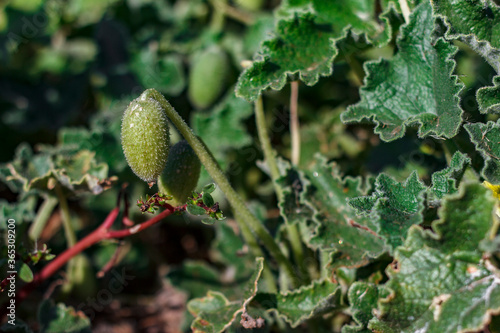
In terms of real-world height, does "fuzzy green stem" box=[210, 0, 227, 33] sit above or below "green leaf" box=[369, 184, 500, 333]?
Result: above

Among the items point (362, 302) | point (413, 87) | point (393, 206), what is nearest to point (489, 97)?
point (413, 87)

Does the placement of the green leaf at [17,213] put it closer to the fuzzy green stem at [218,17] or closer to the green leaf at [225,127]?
the green leaf at [225,127]

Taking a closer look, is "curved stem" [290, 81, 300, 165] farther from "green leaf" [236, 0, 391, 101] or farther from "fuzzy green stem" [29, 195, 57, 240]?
"fuzzy green stem" [29, 195, 57, 240]

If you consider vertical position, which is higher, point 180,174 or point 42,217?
point 180,174

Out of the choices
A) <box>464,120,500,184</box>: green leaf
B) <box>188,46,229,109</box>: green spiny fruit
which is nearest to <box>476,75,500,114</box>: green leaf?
<box>464,120,500,184</box>: green leaf

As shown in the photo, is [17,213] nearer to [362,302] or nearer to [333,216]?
[333,216]

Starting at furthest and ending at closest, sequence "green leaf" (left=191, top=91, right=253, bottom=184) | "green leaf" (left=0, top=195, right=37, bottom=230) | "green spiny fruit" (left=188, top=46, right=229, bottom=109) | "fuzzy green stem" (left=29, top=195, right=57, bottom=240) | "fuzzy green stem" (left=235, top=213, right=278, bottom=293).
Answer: "green spiny fruit" (left=188, top=46, right=229, bottom=109), "green leaf" (left=191, top=91, right=253, bottom=184), "fuzzy green stem" (left=29, top=195, right=57, bottom=240), "green leaf" (left=0, top=195, right=37, bottom=230), "fuzzy green stem" (left=235, top=213, right=278, bottom=293)
